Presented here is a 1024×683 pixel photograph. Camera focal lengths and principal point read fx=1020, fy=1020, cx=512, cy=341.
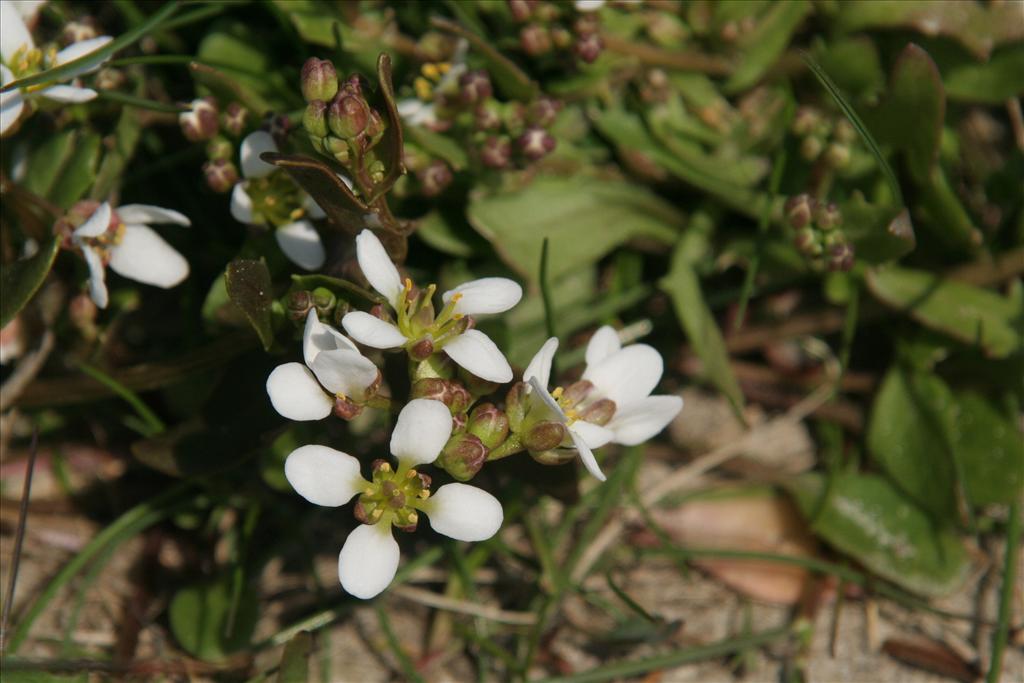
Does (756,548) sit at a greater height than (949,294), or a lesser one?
lesser

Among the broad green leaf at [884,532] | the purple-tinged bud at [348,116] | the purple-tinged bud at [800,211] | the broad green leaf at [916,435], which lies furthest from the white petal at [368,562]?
the broad green leaf at [916,435]

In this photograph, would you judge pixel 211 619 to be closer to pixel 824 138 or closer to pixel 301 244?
pixel 301 244

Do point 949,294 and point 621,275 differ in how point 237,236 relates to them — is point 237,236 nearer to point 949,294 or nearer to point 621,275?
point 621,275

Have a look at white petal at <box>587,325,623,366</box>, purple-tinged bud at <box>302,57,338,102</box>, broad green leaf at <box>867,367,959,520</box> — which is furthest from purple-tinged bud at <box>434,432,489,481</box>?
broad green leaf at <box>867,367,959,520</box>

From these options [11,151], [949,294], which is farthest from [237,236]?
[949,294]

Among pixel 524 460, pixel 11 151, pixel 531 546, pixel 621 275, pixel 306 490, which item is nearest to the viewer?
pixel 306 490

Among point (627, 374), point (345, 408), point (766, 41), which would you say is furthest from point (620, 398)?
point (766, 41)
